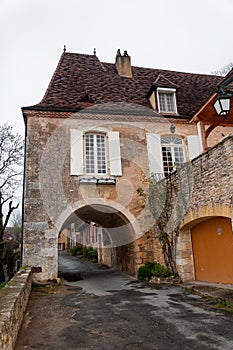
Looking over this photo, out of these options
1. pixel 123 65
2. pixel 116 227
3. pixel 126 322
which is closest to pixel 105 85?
pixel 123 65

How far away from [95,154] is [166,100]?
3419mm

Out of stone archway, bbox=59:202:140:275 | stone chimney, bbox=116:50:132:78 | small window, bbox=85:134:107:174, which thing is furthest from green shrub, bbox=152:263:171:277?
stone chimney, bbox=116:50:132:78

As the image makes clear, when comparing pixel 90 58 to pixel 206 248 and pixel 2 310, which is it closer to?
pixel 206 248

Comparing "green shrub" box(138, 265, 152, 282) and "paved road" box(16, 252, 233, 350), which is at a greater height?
"green shrub" box(138, 265, 152, 282)

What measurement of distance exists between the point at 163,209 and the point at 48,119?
4.48m

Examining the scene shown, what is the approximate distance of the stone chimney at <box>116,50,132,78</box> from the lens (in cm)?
1216

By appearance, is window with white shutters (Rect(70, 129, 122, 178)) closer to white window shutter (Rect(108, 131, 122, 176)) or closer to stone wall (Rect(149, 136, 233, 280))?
white window shutter (Rect(108, 131, 122, 176))

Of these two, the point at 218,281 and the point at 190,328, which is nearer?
the point at 190,328

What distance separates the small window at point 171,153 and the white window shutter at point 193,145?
0.30 meters

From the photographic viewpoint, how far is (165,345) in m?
3.36

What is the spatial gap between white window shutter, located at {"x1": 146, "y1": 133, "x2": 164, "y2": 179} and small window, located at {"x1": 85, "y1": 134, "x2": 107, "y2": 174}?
1.50 meters

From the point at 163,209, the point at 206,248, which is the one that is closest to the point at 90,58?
the point at 163,209

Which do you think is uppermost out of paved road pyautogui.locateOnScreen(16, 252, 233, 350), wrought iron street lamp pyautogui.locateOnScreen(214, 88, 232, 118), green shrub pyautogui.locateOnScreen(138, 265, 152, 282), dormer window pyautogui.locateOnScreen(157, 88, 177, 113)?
dormer window pyautogui.locateOnScreen(157, 88, 177, 113)

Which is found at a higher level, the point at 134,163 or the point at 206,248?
the point at 134,163
